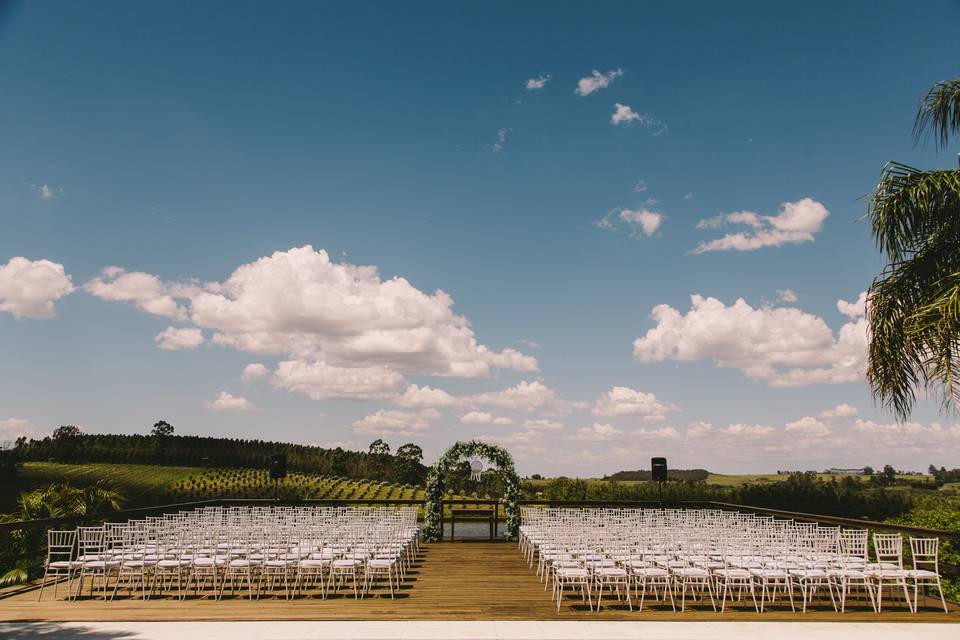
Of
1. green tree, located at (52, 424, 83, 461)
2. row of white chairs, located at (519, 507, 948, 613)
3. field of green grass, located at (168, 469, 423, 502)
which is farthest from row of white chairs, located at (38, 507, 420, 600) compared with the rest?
green tree, located at (52, 424, 83, 461)

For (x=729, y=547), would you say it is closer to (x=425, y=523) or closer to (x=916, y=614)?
(x=916, y=614)

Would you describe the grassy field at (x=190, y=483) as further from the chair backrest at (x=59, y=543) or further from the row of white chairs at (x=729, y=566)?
the row of white chairs at (x=729, y=566)

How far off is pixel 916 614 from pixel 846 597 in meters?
0.93

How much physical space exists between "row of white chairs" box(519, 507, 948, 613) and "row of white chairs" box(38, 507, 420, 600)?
282 centimetres

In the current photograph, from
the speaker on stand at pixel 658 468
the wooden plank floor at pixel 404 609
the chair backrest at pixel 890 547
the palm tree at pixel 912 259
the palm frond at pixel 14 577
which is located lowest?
the wooden plank floor at pixel 404 609

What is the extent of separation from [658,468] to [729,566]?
841 cm

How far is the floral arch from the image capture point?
16391 mm

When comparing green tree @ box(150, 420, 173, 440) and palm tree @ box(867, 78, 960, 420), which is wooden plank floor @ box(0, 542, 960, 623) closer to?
palm tree @ box(867, 78, 960, 420)

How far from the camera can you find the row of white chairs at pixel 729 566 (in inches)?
333

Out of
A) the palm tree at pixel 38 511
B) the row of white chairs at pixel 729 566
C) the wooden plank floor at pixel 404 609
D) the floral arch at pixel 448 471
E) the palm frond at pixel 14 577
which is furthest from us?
the floral arch at pixel 448 471

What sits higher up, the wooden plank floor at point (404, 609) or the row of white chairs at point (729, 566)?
the row of white chairs at point (729, 566)

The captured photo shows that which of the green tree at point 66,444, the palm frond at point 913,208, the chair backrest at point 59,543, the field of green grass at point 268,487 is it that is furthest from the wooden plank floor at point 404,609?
the green tree at point 66,444

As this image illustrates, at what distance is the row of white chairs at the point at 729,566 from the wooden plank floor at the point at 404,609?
0.72 ft

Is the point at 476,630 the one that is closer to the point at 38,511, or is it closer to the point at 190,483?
the point at 38,511
